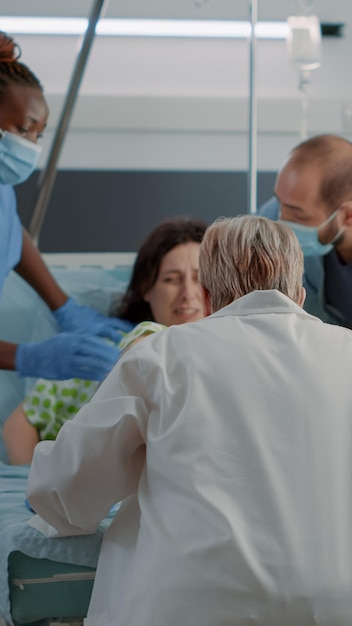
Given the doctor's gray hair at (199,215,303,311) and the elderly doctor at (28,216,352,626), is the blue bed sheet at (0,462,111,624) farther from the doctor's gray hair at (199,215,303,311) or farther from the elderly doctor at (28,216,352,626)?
the doctor's gray hair at (199,215,303,311)

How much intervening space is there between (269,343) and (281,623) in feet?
1.39

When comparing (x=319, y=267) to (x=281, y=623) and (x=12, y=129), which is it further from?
(x=281, y=623)

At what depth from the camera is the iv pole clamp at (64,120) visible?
119 inches

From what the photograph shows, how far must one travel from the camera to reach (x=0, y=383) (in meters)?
2.85

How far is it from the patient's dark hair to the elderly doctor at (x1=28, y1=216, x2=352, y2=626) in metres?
1.21

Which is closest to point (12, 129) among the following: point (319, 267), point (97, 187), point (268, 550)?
point (319, 267)

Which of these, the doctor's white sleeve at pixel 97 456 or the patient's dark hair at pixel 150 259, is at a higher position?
the doctor's white sleeve at pixel 97 456

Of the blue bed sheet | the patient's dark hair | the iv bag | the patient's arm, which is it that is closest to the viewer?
the blue bed sheet

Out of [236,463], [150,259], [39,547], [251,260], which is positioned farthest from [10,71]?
[236,463]

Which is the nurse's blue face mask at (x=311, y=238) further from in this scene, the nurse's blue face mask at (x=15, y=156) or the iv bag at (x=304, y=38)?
the iv bag at (x=304, y=38)

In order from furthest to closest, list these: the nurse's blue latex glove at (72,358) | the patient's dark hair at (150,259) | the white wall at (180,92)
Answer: the white wall at (180,92)
the patient's dark hair at (150,259)
the nurse's blue latex glove at (72,358)

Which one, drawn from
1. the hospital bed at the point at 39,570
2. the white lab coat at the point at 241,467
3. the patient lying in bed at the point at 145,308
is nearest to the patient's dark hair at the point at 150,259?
the patient lying in bed at the point at 145,308

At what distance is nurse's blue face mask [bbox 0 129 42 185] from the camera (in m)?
2.42

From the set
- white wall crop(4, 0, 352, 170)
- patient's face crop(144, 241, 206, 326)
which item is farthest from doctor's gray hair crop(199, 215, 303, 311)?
white wall crop(4, 0, 352, 170)
